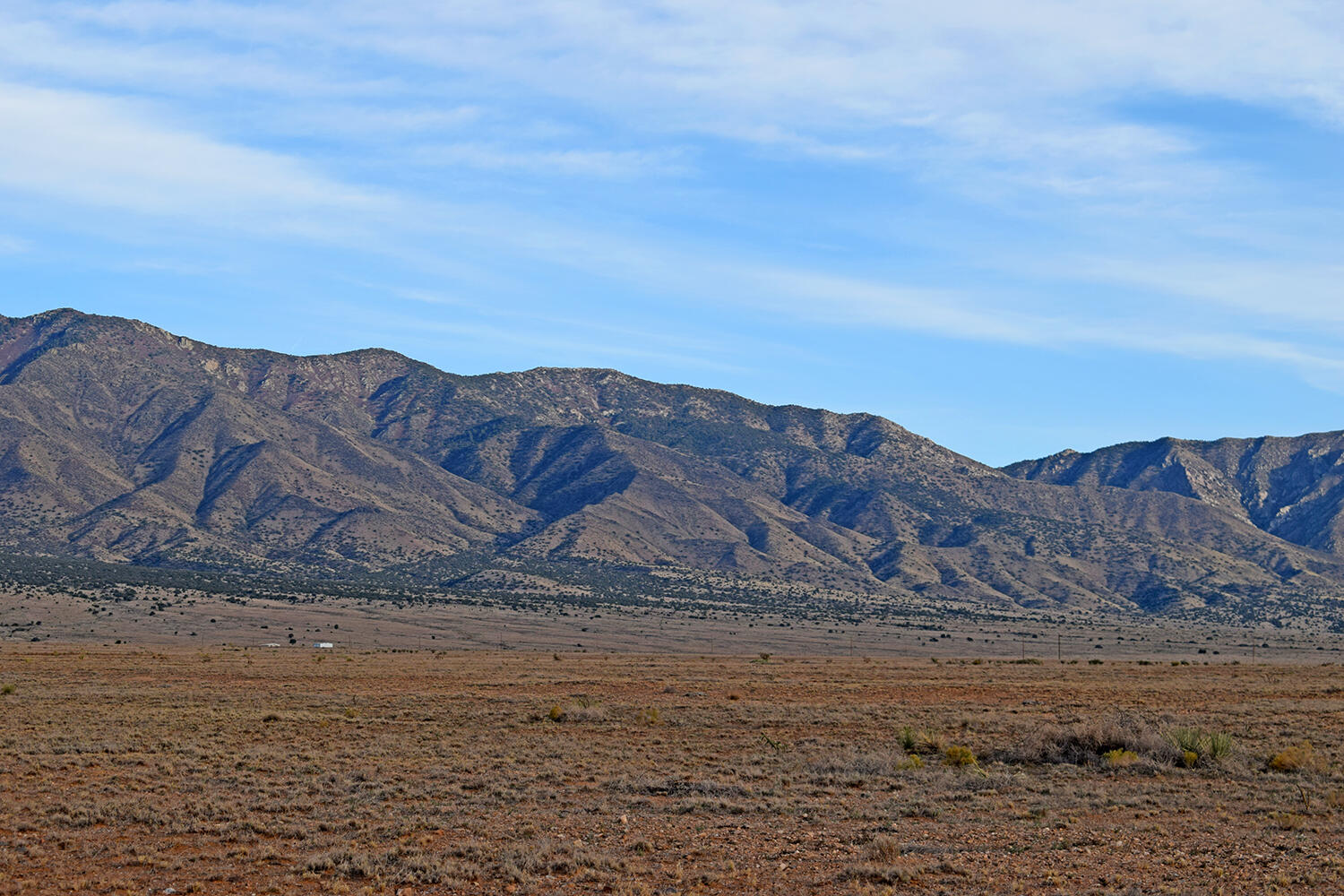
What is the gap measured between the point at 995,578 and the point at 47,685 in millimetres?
146978

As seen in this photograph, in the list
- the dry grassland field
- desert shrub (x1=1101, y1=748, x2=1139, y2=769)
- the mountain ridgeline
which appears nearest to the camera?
the dry grassland field

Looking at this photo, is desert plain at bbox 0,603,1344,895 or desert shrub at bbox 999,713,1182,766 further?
desert shrub at bbox 999,713,1182,766

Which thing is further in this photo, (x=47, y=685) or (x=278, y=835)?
(x=47, y=685)

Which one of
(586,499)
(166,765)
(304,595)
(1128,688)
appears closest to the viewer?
(166,765)

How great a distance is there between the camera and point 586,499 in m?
197

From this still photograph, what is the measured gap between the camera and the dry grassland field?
1480cm

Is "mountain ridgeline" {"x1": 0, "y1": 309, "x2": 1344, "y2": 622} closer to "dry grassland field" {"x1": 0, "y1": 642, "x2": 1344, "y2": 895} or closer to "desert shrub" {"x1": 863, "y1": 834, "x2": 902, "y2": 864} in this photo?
"dry grassland field" {"x1": 0, "y1": 642, "x2": 1344, "y2": 895}

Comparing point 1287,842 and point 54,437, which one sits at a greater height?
point 54,437

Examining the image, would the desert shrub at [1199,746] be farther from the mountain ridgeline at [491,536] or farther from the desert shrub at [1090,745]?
the mountain ridgeline at [491,536]

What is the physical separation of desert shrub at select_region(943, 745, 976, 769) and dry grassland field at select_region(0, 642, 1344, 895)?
1.8 inches

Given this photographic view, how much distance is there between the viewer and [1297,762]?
22.6 metres


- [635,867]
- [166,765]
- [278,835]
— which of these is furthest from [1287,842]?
[166,765]

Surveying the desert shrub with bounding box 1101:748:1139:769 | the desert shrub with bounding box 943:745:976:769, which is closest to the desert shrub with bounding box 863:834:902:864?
the desert shrub with bounding box 943:745:976:769

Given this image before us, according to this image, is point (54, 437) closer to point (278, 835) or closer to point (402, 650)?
point (402, 650)
